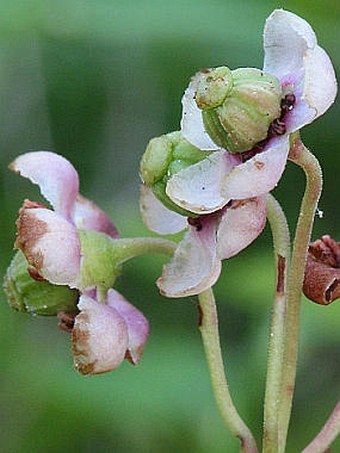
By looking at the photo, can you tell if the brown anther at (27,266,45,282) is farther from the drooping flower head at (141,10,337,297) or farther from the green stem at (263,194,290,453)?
the green stem at (263,194,290,453)

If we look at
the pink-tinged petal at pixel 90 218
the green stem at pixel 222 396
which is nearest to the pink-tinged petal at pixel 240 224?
the green stem at pixel 222 396

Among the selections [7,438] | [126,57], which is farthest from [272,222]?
[126,57]

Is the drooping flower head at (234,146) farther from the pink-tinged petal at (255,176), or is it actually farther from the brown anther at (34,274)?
the brown anther at (34,274)

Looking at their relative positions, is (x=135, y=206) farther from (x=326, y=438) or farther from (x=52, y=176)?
(x=326, y=438)

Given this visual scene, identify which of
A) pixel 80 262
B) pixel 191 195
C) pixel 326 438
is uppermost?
pixel 191 195

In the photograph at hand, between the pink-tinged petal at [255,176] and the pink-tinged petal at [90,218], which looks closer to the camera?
the pink-tinged petal at [255,176]

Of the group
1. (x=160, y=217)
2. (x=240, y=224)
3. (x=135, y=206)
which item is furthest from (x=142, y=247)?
(x=135, y=206)

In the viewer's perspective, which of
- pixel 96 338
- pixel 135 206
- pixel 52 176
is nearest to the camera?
pixel 96 338

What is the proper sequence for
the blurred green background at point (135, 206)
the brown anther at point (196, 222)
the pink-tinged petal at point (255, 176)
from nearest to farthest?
the pink-tinged petal at point (255, 176), the brown anther at point (196, 222), the blurred green background at point (135, 206)

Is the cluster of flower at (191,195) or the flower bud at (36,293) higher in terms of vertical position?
the cluster of flower at (191,195)
